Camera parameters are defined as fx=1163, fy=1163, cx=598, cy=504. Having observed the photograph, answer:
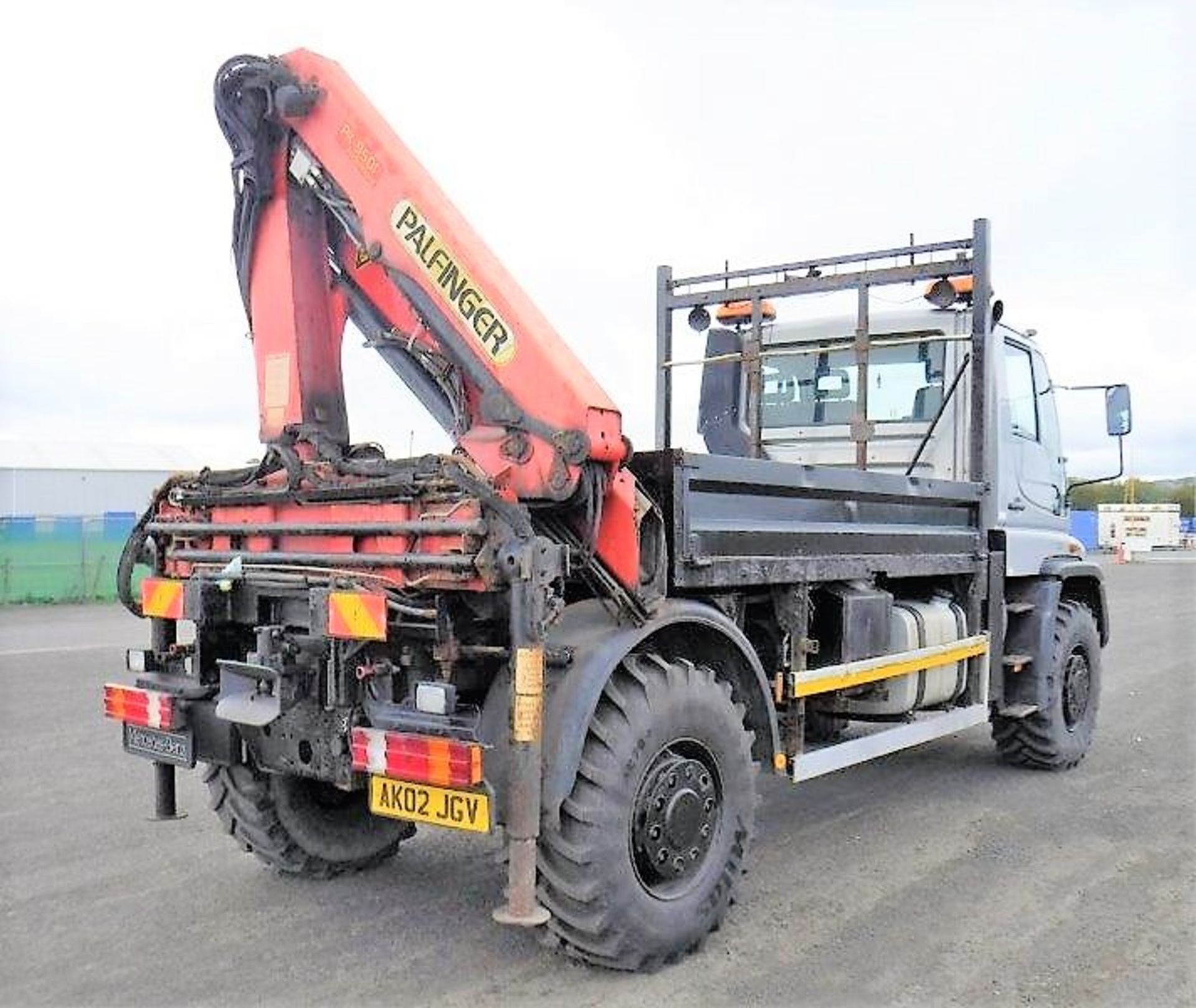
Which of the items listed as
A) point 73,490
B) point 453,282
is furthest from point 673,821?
point 73,490

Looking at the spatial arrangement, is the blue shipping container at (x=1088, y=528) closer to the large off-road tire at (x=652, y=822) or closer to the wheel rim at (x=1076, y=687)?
the wheel rim at (x=1076, y=687)

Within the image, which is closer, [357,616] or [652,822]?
[357,616]

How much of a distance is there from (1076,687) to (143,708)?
5.95 meters

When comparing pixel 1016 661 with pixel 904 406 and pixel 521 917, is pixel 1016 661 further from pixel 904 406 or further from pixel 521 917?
pixel 521 917

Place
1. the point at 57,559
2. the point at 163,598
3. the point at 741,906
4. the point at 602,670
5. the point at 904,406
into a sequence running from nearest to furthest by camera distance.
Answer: the point at 602,670 < the point at 163,598 < the point at 741,906 < the point at 904,406 < the point at 57,559

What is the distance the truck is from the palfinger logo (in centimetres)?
1

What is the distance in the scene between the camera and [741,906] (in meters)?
4.83

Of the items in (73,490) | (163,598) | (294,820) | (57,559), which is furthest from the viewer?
(73,490)

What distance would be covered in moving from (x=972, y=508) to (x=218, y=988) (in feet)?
16.4

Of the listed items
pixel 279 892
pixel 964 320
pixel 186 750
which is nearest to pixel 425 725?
pixel 186 750

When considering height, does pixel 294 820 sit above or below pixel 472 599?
below

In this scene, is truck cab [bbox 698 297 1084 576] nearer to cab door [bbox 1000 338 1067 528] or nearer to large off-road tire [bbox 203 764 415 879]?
cab door [bbox 1000 338 1067 528]

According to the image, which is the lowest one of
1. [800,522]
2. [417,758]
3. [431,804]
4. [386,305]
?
[431,804]

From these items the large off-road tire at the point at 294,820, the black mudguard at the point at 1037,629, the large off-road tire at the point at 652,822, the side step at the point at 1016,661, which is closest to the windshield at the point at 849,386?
the black mudguard at the point at 1037,629
